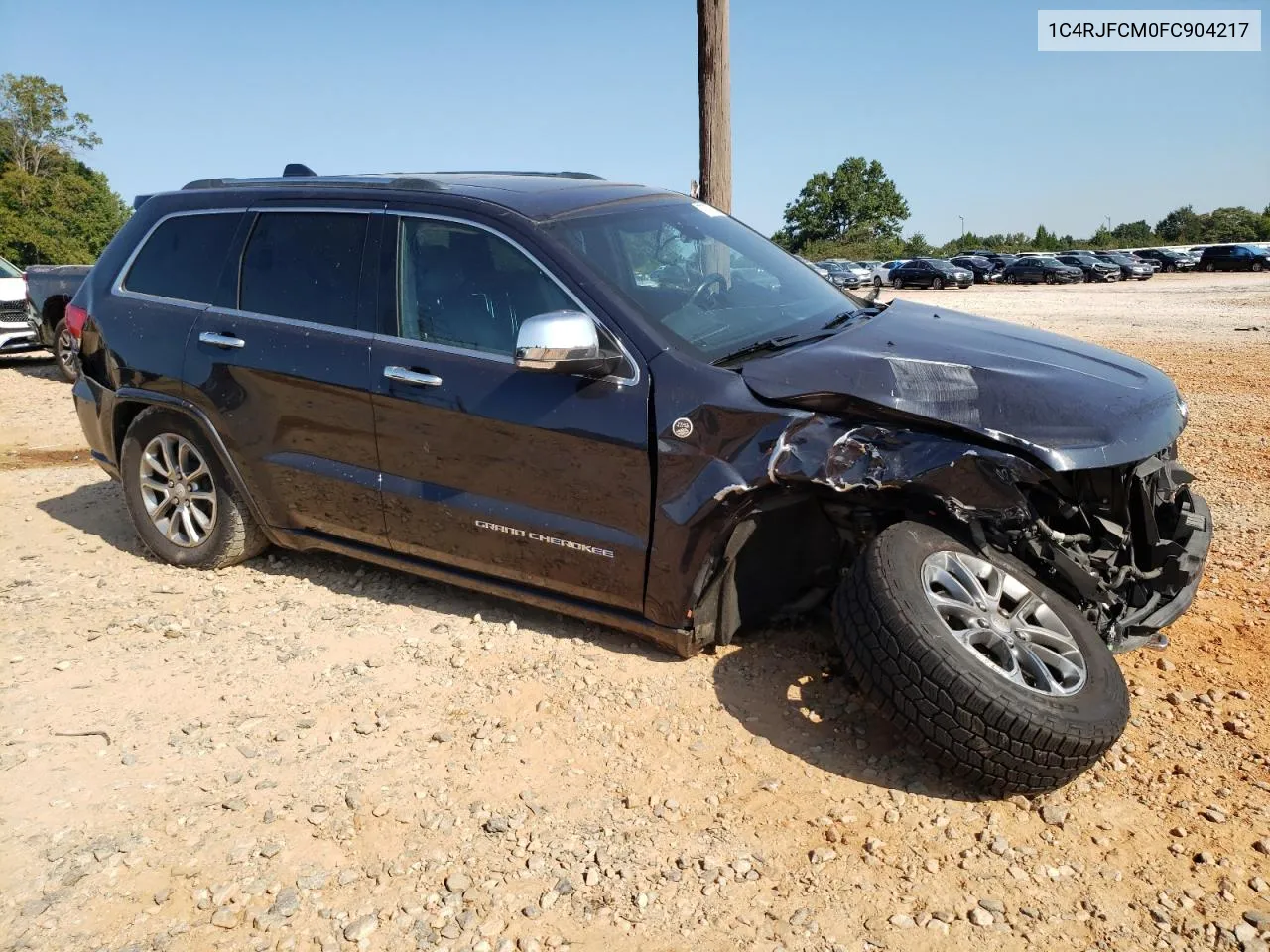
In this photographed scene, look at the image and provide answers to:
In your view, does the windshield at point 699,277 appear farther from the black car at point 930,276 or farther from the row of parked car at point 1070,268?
the black car at point 930,276

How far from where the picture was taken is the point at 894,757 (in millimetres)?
3211

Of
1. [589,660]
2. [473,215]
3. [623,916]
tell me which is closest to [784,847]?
[623,916]

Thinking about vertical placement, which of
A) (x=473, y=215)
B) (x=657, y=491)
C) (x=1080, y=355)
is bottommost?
(x=657, y=491)

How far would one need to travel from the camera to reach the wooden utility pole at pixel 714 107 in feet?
31.2

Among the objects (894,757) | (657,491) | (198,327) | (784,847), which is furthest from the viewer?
(198,327)

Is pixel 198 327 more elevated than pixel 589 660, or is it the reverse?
pixel 198 327

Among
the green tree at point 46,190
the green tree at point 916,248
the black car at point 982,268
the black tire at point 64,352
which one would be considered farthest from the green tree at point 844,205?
the black tire at point 64,352

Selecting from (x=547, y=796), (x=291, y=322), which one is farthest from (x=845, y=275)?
(x=547, y=796)

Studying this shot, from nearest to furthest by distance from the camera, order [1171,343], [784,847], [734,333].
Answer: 1. [784,847]
2. [734,333]
3. [1171,343]

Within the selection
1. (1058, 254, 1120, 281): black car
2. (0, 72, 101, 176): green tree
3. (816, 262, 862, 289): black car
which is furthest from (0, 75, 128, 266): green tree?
(1058, 254, 1120, 281): black car

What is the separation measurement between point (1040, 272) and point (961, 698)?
46.7 metres

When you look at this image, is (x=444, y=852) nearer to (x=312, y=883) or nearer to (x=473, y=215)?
(x=312, y=883)

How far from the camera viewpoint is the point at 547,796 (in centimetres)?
311

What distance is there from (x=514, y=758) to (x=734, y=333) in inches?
67.9
